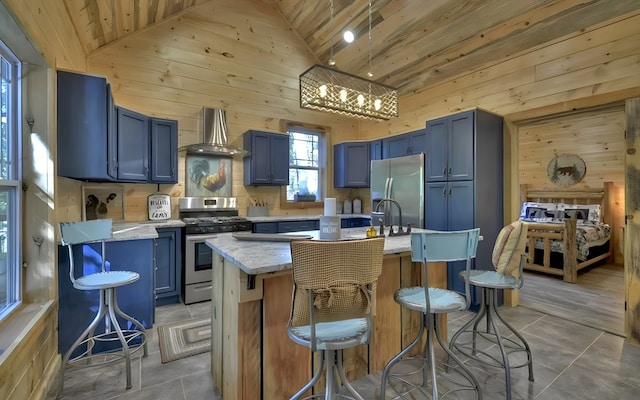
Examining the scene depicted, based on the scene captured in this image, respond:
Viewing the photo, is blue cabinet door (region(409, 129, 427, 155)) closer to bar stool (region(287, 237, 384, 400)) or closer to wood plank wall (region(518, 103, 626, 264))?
wood plank wall (region(518, 103, 626, 264))

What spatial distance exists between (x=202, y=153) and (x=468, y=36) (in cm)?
385

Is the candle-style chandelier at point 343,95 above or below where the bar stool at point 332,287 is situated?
above

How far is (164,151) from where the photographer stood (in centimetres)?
377

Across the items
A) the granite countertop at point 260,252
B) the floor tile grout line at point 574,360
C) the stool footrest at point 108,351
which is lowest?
the floor tile grout line at point 574,360

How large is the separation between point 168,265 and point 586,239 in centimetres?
613

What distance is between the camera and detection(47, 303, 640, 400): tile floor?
6.22ft

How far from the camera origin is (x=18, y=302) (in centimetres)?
183

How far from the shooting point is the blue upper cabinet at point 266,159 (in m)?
4.45

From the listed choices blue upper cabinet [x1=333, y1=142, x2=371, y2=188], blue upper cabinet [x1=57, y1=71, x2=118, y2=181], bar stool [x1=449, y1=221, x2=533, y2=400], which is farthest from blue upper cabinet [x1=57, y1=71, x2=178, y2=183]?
blue upper cabinet [x1=333, y1=142, x2=371, y2=188]

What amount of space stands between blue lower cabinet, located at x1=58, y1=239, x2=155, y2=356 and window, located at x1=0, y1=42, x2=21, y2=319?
40 cm

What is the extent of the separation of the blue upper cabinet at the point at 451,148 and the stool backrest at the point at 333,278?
8.81ft

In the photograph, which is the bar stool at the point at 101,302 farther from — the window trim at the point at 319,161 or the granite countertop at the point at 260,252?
the window trim at the point at 319,161

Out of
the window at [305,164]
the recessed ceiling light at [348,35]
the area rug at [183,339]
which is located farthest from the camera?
the window at [305,164]

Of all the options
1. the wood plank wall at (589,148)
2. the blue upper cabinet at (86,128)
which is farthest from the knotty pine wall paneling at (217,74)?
the wood plank wall at (589,148)
